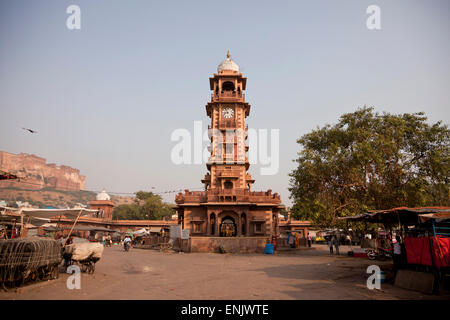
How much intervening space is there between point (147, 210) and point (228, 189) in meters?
47.3

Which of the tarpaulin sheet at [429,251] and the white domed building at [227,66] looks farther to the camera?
the white domed building at [227,66]

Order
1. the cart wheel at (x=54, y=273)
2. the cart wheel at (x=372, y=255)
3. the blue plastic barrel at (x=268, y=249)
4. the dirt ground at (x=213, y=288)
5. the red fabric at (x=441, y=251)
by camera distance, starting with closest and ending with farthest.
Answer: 1. the dirt ground at (x=213, y=288)
2. the red fabric at (x=441, y=251)
3. the cart wheel at (x=54, y=273)
4. the cart wheel at (x=372, y=255)
5. the blue plastic barrel at (x=268, y=249)

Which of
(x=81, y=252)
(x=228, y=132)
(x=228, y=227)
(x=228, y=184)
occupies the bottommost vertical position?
(x=228, y=227)

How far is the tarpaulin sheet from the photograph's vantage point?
9047 millimetres

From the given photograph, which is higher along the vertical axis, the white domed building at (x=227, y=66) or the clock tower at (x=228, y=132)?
the white domed building at (x=227, y=66)

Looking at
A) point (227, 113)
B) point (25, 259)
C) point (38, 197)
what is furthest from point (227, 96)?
point (38, 197)

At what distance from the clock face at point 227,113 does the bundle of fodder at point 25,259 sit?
3137 cm

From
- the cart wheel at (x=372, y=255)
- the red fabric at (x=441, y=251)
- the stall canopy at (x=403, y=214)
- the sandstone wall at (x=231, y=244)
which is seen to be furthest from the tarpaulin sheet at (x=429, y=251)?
the sandstone wall at (x=231, y=244)

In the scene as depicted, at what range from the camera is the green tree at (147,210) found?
75.8 meters

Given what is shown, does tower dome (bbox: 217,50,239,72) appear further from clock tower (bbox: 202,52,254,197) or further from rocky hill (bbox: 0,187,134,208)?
rocky hill (bbox: 0,187,134,208)

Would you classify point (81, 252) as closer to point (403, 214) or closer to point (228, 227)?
point (403, 214)

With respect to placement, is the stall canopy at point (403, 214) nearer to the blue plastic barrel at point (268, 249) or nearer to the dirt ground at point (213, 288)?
the dirt ground at point (213, 288)

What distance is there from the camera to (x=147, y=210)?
251 ft
